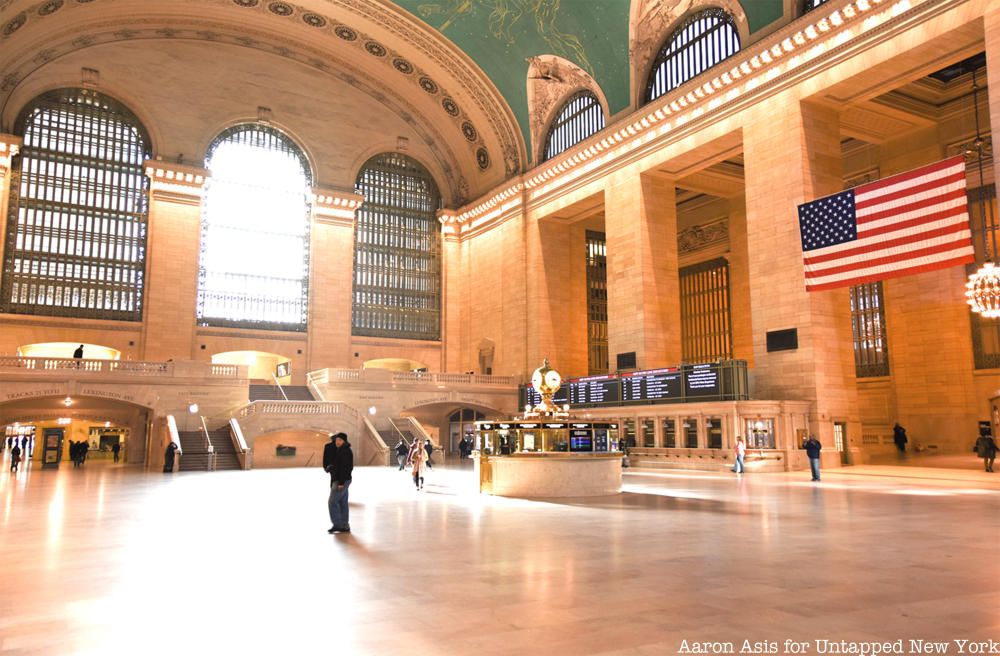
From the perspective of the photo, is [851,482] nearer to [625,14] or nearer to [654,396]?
[654,396]

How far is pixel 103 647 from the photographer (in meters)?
3.71

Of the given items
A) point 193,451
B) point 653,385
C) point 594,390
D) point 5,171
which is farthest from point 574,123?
point 5,171

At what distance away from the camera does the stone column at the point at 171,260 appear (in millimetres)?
29672

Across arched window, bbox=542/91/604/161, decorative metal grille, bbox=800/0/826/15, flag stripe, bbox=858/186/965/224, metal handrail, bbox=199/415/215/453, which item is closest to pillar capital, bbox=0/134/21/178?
metal handrail, bbox=199/415/215/453

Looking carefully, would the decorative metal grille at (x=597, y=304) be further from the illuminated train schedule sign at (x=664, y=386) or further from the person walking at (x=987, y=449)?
the person walking at (x=987, y=449)

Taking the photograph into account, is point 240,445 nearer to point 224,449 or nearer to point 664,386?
point 224,449

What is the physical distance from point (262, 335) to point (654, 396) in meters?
17.9

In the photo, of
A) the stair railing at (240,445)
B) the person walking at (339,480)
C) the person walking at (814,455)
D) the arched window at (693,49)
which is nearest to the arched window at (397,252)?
the stair railing at (240,445)

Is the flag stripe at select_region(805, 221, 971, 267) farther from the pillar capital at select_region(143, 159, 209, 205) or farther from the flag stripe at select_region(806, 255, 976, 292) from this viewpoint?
the pillar capital at select_region(143, 159, 209, 205)

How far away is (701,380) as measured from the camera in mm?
21016

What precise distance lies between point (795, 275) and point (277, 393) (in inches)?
750

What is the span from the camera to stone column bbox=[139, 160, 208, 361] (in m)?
29.7

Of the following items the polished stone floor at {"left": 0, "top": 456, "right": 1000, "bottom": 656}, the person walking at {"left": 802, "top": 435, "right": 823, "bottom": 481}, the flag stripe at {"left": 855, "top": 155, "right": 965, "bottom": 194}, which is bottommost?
the polished stone floor at {"left": 0, "top": 456, "right": 1000, "bottom": 656}

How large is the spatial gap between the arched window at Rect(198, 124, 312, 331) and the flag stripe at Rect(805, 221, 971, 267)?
885 inches
